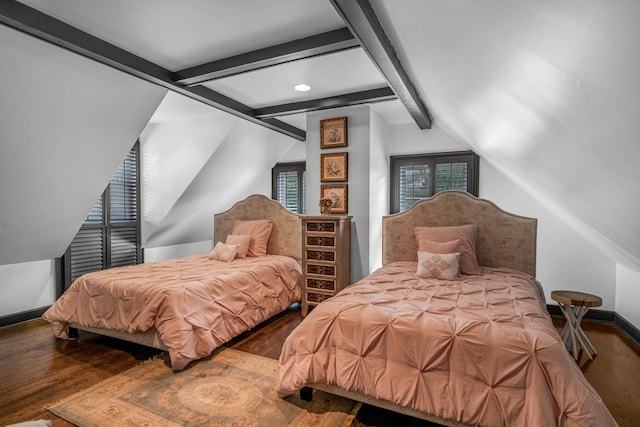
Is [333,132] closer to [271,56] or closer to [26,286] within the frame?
[271,56]

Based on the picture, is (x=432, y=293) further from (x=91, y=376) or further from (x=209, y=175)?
(x=209, y=175)

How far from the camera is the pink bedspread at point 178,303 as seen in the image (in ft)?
8.29

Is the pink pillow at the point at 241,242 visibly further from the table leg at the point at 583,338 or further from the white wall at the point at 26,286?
the table leg at the point at 583,338

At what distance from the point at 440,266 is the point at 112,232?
416cm

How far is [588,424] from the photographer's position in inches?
53.6

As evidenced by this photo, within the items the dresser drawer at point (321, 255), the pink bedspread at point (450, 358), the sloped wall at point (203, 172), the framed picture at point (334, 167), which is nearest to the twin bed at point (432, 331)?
the pink bedspread at point (450, 358)

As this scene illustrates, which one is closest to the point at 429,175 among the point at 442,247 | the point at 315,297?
the point at 442,247

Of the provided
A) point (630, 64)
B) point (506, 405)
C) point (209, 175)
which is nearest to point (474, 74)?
point (630, 64)

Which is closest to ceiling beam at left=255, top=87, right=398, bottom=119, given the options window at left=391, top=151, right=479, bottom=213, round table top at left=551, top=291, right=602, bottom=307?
window at left=391, top=151, right=479, bottom=213

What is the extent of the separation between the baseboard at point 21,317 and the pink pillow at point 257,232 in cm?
228

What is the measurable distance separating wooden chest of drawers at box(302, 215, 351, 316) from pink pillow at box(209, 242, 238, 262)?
32.9 inches

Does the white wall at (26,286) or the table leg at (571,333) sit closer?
the table leg at (571,333)

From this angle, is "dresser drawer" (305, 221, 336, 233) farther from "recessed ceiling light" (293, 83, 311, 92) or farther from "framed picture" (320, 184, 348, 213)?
"recessed ceiling light" (293, 83, 311, 92)

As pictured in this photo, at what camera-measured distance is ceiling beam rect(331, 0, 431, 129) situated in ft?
5.74
